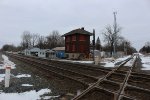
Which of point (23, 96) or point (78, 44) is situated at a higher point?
point (78, 44)

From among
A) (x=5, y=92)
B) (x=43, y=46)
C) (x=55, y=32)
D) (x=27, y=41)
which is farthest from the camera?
(x=27, y=41)

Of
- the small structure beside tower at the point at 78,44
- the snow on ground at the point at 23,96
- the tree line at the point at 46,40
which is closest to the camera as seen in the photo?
the snow on ground at the point at 23,96

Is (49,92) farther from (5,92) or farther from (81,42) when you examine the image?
(81,42)

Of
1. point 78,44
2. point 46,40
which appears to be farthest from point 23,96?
point 46,40

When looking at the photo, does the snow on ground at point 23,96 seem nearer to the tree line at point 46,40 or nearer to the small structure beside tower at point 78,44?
the small structure beside tower at point 78,44

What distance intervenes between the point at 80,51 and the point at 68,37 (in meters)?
6.30

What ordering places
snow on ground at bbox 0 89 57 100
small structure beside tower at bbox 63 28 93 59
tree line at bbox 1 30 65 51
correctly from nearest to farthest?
snow on ground at bbox 0 89 57 100 → small structure beside tower at bbox 63 28 93 59 → tree line at bbox 1 30 65 51

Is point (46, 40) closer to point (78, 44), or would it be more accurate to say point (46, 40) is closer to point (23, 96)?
point (78, 44)

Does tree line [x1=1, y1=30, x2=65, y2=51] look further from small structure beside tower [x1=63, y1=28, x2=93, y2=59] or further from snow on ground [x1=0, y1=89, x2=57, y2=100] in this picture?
snow on ground [x1=0, y1=89, x2=57, y2=100]

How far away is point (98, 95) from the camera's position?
8.56 metres

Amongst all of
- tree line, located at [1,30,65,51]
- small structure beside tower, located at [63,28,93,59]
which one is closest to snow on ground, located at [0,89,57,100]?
small structure beside tower, located at [63,28,93,59]

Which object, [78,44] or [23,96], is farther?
[78,44]

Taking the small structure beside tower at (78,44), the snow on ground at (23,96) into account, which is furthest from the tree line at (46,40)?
the snow on ground at (23,96)

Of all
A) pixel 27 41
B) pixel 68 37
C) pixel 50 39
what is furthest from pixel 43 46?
pixel 68 37
